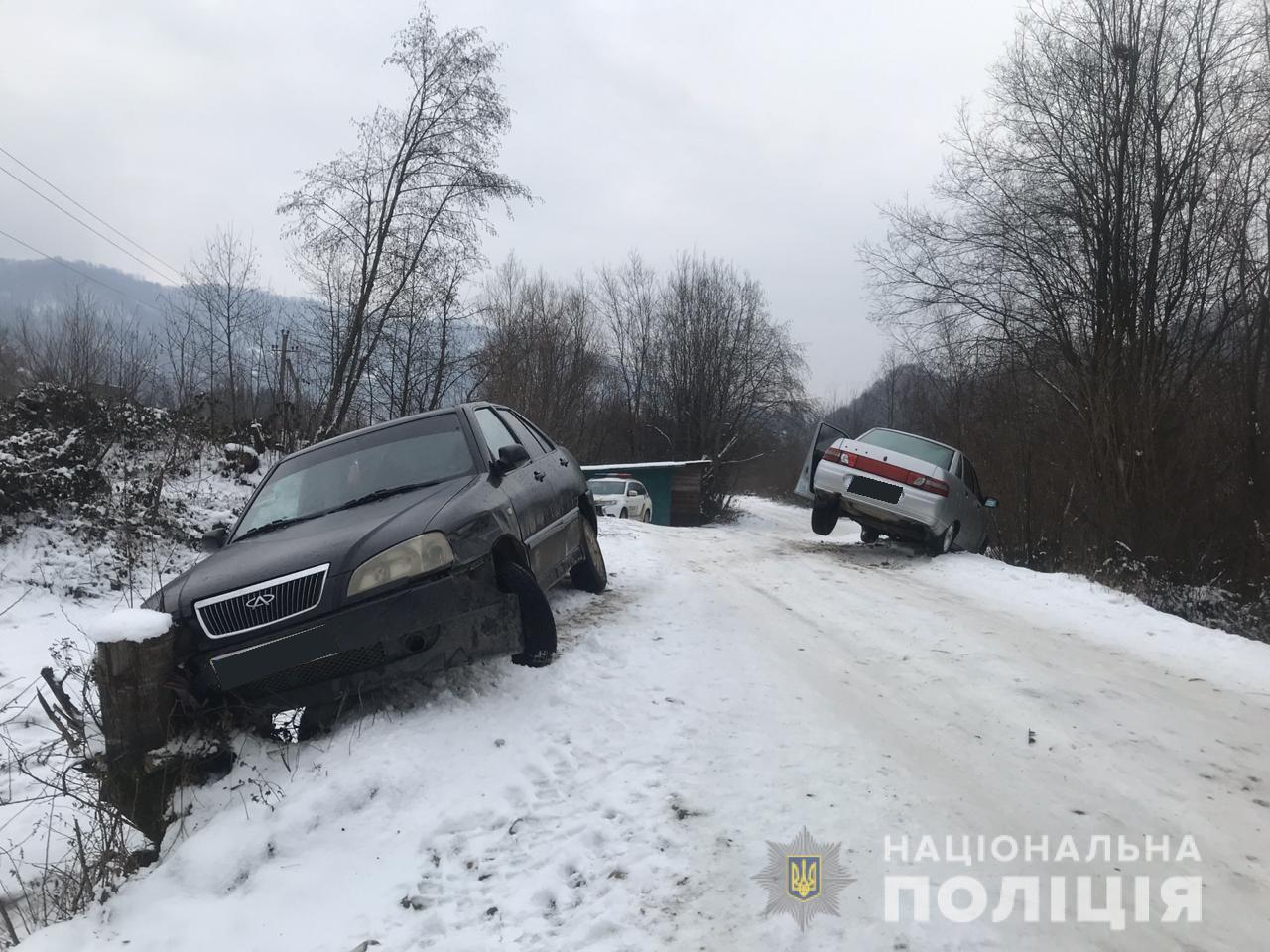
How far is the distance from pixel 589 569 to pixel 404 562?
133 inches

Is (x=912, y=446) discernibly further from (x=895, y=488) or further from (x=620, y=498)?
(x=620, y=498)

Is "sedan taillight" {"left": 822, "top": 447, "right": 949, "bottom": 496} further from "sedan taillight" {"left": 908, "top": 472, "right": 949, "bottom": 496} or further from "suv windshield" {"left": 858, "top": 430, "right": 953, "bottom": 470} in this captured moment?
"suv windshield" {"left": 858, "top": 430, "right": 953, "bottom": 470}

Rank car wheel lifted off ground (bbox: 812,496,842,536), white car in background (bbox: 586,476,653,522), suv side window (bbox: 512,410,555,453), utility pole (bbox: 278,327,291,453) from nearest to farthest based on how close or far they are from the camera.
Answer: suv side window (bbox: 512,410,555,453) → car wheel lifted off ground (bbox: 812,496,842,536) → utility pole (bbox: 278,327,291,453) → white car in background (bbox: 586,476,653,522)

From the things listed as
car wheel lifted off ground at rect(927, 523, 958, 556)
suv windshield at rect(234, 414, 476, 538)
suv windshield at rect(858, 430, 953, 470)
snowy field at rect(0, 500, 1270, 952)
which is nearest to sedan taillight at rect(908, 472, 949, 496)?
suv windshield at rect(858, 430, 953, 470)

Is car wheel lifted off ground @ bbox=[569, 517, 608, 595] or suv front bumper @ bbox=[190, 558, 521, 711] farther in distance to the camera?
car wheel lifted off ground @ bbox=[569, 517, 608, 595]

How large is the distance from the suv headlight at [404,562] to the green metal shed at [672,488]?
22.4m

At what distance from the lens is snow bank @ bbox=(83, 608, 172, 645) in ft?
10.9

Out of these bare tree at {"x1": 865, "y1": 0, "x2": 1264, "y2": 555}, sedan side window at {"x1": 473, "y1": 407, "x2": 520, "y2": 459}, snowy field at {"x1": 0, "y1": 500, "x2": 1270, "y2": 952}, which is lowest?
snowy field at {"x1": 0, "y1": 500, "x2": 1270, "y2": 952}

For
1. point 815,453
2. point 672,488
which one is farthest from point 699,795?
point 672,488

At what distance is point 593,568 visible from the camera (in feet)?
23.0

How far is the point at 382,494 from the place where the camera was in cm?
470

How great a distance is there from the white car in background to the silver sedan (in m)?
9.17

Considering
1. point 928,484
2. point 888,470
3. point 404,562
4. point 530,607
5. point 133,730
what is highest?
point 888,470

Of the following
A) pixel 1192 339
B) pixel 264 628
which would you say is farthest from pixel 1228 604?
pixel 264 628
